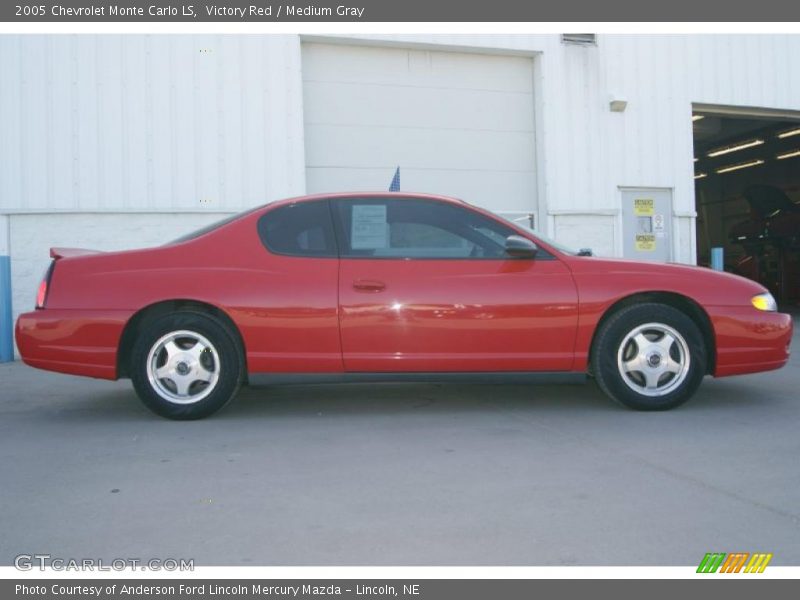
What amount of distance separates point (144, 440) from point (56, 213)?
5393 mm

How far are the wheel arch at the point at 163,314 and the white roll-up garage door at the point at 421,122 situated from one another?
517 cm

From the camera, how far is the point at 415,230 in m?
4.64

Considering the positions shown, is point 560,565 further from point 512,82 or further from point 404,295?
point 512,82

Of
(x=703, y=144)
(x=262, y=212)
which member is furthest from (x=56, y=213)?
(x=703, y=144)

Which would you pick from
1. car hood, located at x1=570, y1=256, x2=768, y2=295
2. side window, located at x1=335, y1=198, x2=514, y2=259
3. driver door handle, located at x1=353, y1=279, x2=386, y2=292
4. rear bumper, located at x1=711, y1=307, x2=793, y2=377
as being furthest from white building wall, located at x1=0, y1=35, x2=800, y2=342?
rear bumper, located at x1=711, y1=307, x2=793, y2=377

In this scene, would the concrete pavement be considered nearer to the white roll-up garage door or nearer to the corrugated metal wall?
the corrugated metal wall

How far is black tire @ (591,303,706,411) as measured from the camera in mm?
4520

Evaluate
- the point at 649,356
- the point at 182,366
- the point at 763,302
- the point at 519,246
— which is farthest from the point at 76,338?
the point at 763,302

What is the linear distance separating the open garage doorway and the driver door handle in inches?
318

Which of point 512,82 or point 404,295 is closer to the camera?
point 404,295

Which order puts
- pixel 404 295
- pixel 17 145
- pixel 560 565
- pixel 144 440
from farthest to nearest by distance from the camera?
pixel 17 145 < pixel 404 295 < pixel 144 440 < pixel 560 565

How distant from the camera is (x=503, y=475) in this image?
130 inches

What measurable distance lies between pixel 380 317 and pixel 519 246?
Answer: 0.96m

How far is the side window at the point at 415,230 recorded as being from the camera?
4.58 metres
